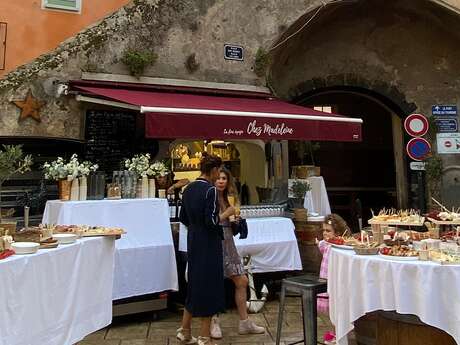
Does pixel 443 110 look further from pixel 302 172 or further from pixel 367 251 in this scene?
pixel 367 251

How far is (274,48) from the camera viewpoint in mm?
9453

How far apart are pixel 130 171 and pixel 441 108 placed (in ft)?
25.9

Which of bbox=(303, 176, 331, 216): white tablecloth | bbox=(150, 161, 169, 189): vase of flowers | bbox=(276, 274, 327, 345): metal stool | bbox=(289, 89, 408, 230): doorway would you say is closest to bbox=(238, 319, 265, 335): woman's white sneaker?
bbox=(276, 274, 327, 345): metal stool

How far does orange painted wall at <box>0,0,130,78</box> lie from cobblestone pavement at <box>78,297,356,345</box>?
524cm

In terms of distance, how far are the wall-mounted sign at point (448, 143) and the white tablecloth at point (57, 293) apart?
8.49 meters

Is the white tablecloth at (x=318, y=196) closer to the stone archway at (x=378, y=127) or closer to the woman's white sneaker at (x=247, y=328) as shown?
the stone archway at (x=378, y=127)

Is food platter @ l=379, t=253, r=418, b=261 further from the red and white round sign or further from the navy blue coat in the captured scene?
the red and white round sign

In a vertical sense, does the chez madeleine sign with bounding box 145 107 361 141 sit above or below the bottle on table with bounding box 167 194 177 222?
above

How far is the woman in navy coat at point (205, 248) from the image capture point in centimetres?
466

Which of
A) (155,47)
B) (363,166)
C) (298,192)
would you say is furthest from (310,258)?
(363,166)

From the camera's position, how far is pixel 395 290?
3711 mm

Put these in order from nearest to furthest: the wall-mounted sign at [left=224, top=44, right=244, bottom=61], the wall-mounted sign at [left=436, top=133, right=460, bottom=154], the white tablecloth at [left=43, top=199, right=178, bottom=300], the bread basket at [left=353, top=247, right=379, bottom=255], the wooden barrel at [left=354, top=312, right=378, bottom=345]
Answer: the bread basket at [left=353, top=247, right=379, bottom=255] < the wooden barrel at [left=354, top=312, right=378, bottom=345] < the white tablecloth at [left=43, top=199, right=178, bottom=300] < the wall-mounted sign at [left=224, top=44, right=244, bottom=61] < the wall-mounted sign at [left=436, top=133, right=460, bottom=154]

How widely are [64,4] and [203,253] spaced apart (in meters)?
6.48

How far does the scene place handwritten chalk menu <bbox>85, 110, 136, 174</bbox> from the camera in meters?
7.85
